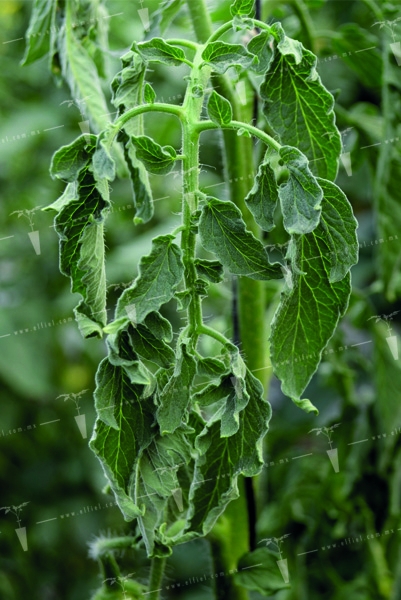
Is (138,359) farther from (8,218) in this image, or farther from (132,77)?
(8,218)

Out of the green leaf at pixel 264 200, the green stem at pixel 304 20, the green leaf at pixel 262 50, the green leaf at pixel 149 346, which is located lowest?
the green leaf at pixel 149 346

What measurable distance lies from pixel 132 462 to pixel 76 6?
0.37m

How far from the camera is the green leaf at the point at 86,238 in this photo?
0.41m

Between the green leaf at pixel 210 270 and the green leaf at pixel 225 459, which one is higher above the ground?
the green leaf at pixel 210 270

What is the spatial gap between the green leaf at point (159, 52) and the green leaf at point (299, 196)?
0.09 m

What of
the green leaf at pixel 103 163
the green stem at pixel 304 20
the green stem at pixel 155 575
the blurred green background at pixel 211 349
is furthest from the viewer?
the blurred green background at pixel 211 349

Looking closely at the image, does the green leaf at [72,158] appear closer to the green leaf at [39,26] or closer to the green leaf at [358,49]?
the green leaf at [39,26]

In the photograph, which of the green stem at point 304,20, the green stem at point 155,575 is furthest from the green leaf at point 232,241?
the green stem at point 304,20

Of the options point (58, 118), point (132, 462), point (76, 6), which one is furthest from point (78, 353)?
point (132, 462)

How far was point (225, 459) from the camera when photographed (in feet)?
1.43

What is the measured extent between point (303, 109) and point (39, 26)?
272 mm

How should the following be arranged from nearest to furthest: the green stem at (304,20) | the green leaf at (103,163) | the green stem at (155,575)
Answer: the green leaf at (103,163) < the green stem at (155,575) < the green stem at (304,20)

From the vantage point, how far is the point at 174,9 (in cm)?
59

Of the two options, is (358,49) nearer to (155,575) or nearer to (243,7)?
(243,7)
